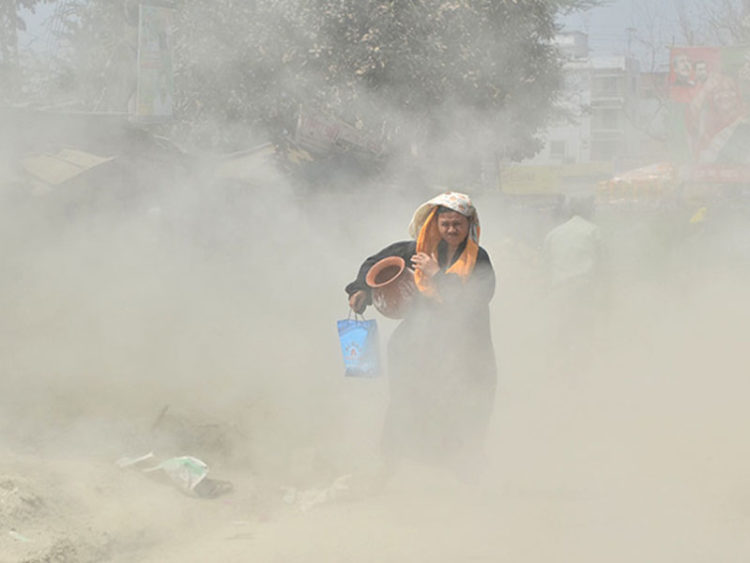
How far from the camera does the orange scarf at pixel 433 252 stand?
428 centimetres

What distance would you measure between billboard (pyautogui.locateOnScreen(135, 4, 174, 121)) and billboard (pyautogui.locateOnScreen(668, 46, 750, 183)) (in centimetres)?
868

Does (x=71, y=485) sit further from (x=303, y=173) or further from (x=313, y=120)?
(x=313, y=120)

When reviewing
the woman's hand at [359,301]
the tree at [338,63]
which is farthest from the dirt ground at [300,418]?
the tree at [338,63]

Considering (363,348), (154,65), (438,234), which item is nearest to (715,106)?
(154,65)

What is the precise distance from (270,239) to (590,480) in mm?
5662

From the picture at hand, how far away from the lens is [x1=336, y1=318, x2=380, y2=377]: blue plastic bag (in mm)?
4504

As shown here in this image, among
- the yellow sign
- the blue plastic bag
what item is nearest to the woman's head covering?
the blue plastic bag

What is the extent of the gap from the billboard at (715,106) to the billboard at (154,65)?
28.5ft

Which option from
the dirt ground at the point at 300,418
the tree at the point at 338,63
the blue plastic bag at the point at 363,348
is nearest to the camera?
the dirt ground at the point at 300,418

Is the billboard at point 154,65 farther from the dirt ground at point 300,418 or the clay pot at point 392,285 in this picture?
the clay pot at point 392,285

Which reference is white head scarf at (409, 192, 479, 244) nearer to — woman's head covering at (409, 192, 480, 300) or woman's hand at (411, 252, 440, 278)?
woman's head covering at (409, 192, 480, 300)

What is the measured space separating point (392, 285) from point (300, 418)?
6.41 ft

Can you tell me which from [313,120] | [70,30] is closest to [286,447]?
[313,120]

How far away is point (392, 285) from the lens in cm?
427
